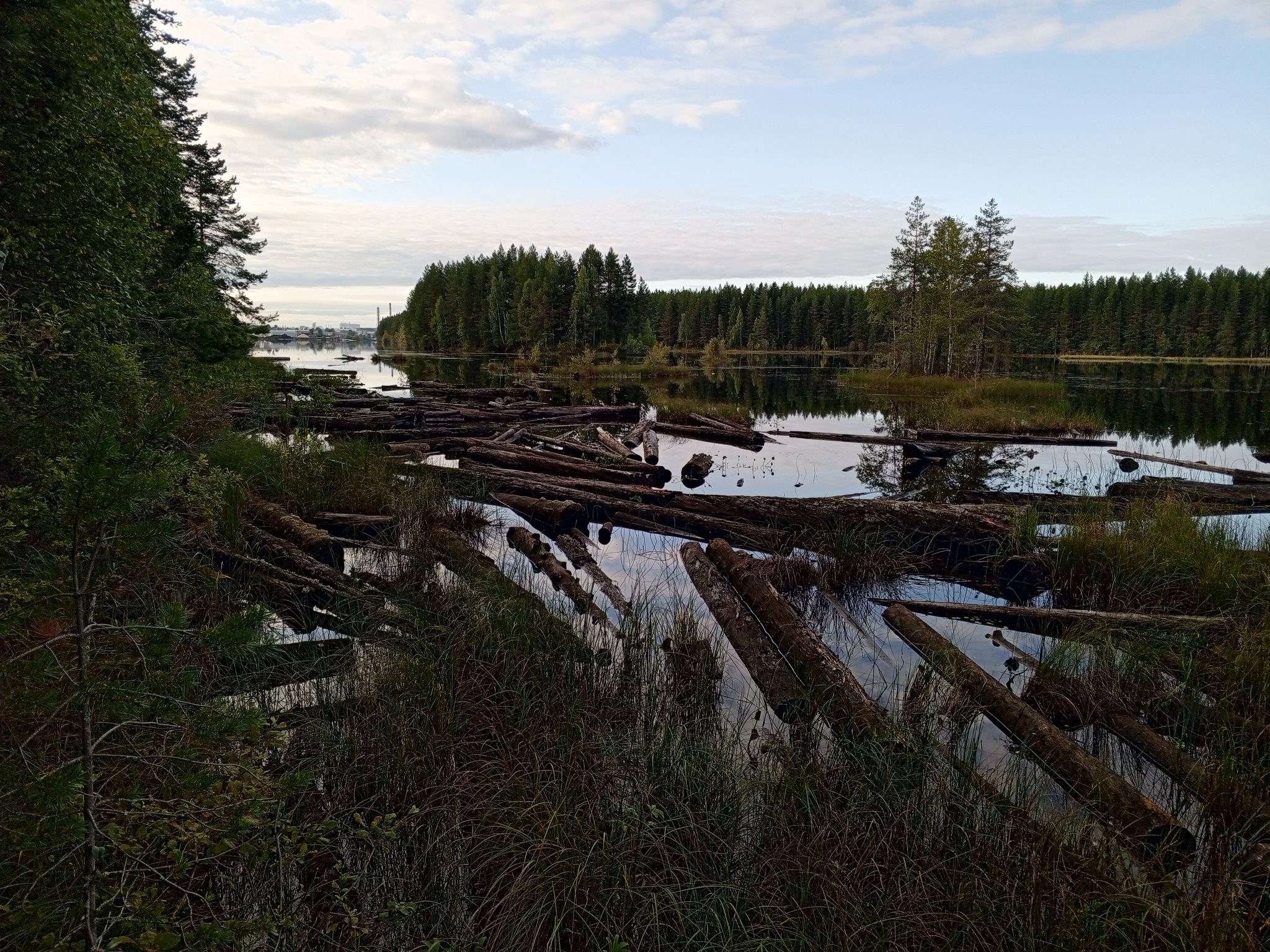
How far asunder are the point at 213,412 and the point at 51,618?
8885mm

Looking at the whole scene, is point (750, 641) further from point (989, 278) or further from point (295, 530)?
point (989, 278)

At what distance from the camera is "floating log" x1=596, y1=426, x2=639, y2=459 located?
639 inches

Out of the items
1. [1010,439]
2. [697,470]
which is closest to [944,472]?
[1010,439]

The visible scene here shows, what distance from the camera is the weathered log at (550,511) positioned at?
428 inches

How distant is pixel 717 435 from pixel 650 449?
4653mm

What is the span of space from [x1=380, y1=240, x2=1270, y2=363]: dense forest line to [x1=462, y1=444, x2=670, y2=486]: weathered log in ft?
120

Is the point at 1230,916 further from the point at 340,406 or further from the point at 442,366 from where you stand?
the point at 442,366

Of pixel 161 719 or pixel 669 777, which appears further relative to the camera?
pixel 669 777

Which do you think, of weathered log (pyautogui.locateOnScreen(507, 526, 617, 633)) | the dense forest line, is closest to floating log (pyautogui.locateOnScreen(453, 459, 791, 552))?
weathered log (pyautogui.locateOnScreen(507, 526, 617, 633))

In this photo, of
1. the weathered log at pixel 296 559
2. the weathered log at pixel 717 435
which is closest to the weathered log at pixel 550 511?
the weathered log at pixel 296 559

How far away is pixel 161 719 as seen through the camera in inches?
103

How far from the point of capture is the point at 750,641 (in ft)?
21.1

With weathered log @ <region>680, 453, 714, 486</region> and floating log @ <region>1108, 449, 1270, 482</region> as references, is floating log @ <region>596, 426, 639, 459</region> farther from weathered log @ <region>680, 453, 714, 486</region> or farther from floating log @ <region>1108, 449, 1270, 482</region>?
floating log @ <region>1108, 449, 1270, 482</region>

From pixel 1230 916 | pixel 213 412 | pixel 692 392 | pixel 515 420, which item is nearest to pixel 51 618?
pixel 1230 916
